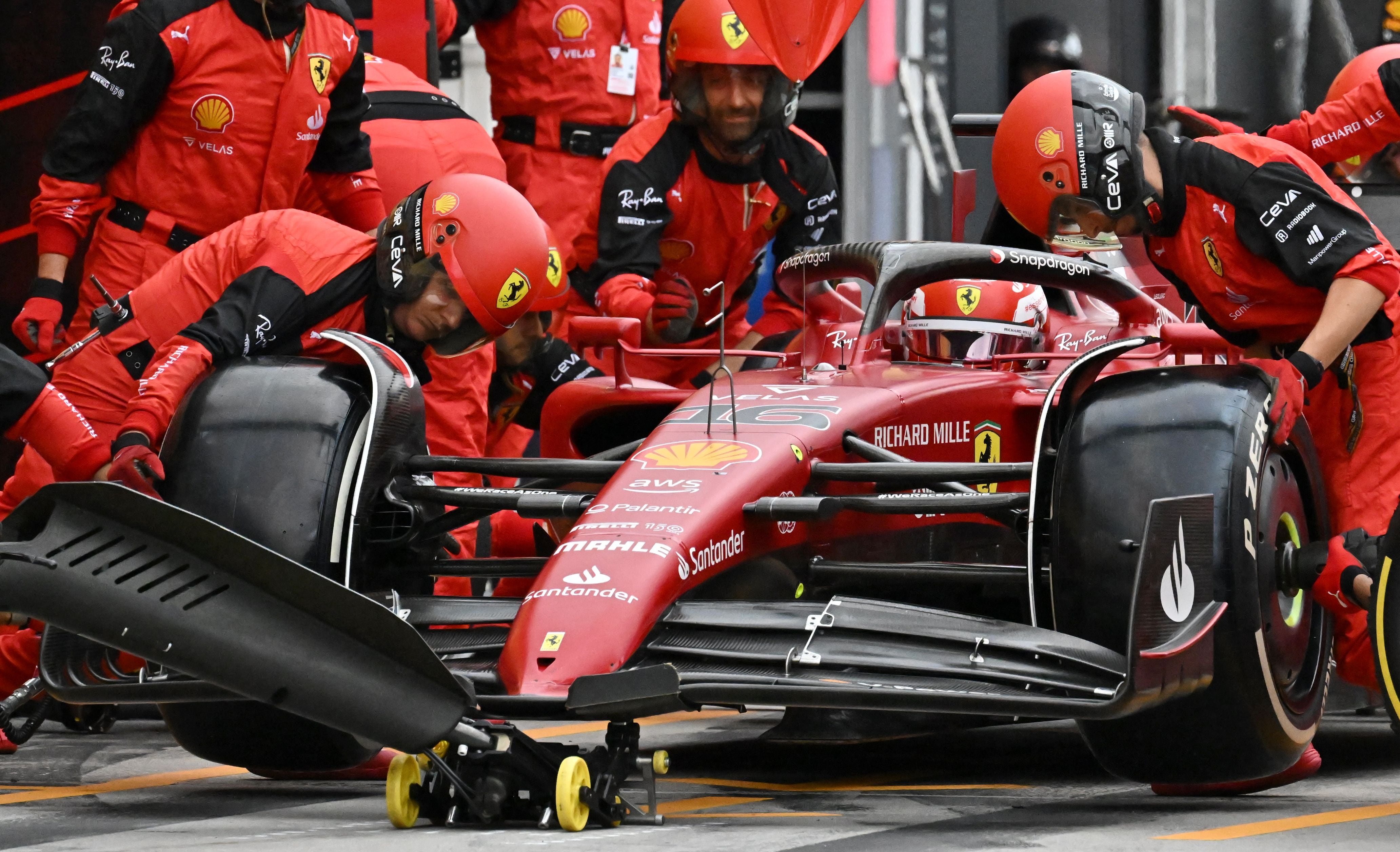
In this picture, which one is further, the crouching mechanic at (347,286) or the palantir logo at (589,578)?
the crouching mechanic at (347,286)

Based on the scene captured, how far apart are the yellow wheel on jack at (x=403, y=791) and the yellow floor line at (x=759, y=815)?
54cm

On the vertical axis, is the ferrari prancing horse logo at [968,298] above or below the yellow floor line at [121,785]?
above

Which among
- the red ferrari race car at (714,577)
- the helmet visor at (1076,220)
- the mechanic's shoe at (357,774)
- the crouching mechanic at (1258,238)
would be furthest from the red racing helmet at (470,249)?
the helmet visor at (1076,220)

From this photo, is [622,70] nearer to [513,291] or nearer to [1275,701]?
[513,291]

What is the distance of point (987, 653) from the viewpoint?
166 inches

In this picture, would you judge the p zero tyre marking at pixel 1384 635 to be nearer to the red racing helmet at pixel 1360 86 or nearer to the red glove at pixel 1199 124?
the red glove at pixel 1199 124

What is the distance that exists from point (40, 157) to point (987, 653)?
480cm

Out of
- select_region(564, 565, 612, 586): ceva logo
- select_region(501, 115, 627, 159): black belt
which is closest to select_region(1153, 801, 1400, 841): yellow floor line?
select_region(564, 565, 612, 586): ceva logo

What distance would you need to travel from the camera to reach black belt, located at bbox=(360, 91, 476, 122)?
7594 mm

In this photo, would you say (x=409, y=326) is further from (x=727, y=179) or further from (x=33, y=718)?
(x=727, y=179)

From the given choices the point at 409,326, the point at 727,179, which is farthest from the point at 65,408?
the point at 727,179

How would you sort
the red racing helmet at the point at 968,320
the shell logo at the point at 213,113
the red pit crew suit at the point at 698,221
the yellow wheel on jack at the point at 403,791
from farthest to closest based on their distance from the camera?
1. the red pit crew suit at the point at 698,221
2. the shell logo at the point at 213,113
3. the red racing helmet at the point at 968,320
4. the yellow wheel on jack at the point at 403,791

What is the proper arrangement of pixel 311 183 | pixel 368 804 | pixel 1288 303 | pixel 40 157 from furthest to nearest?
pixel 40 157 < pixel 311 183 < pixel 1288 303 < pixel 368 804

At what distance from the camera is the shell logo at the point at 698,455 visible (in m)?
4.85
